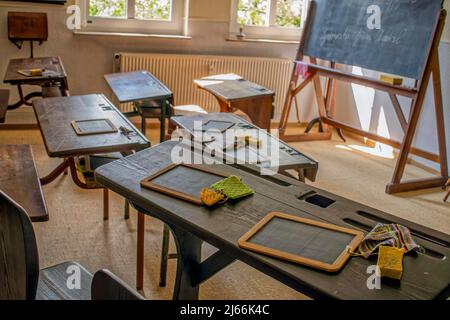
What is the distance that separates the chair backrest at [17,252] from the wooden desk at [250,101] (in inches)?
107

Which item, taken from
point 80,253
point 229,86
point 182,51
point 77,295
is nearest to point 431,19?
point 229,86

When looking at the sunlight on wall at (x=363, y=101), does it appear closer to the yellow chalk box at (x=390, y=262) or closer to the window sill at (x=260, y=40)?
the window sill at (x=260, y=40)

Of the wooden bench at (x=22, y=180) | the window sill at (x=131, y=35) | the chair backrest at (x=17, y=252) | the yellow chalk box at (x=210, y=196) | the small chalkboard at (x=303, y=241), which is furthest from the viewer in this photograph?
the window sill at (x=131, y=35)

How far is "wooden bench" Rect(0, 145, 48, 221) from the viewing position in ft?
6.03

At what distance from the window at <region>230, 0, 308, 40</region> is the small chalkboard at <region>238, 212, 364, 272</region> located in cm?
418

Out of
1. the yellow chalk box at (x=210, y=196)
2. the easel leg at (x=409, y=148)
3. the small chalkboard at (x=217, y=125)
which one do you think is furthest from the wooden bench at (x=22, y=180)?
the easel leg at (x=409, y=148)

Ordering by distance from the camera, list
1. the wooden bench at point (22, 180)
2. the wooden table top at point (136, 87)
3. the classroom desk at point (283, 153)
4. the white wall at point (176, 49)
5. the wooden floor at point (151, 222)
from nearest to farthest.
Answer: the wooden bench at point (22, 180) < the classroom desk at point (283, 153) < the wooden floor at point (151, 222) < the wooden table top at point (136, 87) < the white wall at point (176, 49)

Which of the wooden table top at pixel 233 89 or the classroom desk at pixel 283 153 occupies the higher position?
the wooden table top at pixel 233 89

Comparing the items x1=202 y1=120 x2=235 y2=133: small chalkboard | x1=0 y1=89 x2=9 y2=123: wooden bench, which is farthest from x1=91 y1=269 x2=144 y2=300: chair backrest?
x1=0 y1=89 x2=9 y2=123: wooden bench

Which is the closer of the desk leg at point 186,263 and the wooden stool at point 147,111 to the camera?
the desk leg at point 186,263

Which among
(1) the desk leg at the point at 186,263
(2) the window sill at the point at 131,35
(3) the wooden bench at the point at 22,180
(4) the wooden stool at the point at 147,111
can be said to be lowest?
(1) the desk leg at the point at 186,263

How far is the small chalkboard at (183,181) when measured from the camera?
1.76 meters

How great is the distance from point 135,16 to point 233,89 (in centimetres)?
157

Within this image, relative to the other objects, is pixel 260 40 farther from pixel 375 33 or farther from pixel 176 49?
pixel 375 33
